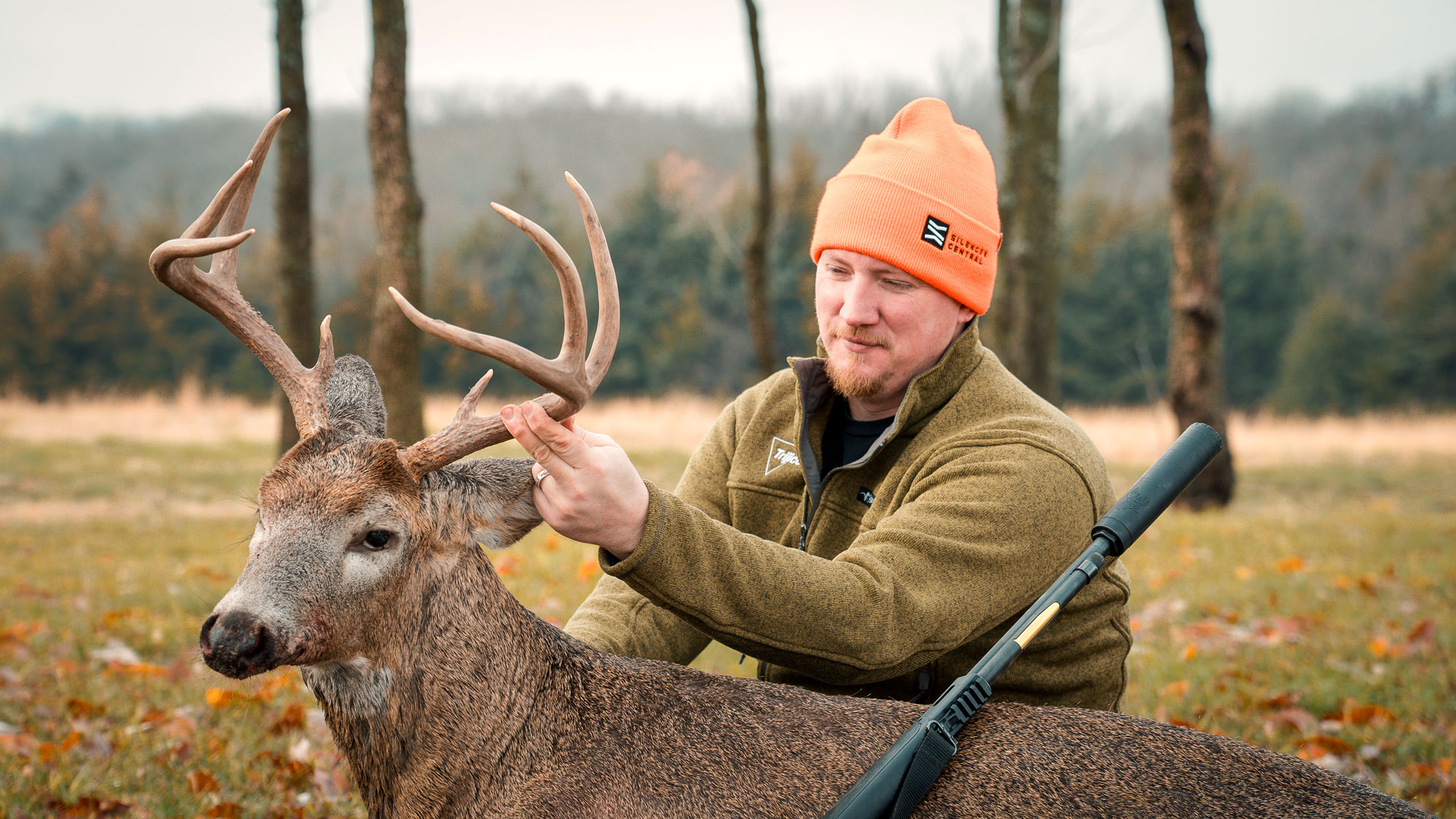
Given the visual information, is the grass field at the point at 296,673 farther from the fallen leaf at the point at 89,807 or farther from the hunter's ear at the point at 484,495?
the hunter's ear at the point at 484,495

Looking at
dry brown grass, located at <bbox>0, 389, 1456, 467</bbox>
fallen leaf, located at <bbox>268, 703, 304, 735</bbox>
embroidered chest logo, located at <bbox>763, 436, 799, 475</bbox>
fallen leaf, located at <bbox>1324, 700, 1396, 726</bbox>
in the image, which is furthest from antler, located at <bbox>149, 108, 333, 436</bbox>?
dry brown grass, located at <bbox>0, 389, 1456, 467</bbox>

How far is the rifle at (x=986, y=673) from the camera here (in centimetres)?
205

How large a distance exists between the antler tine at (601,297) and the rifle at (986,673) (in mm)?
975

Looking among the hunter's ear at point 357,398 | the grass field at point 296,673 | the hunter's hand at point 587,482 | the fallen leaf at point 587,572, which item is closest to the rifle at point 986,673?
the hunter's hand at point 587,482

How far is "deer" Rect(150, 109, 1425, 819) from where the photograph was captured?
214 centimetres

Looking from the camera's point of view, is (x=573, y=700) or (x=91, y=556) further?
(x=91, y=556)

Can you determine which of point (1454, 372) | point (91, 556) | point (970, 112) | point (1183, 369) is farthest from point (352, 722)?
point (970, 112)

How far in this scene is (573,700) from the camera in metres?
2.47

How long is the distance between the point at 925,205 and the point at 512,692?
5.68ft

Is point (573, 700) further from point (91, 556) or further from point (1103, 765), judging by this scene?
point (91, 556)

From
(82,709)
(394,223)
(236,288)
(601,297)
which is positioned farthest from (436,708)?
(394,223)

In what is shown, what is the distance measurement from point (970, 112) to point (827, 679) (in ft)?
185

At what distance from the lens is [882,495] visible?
279 cm

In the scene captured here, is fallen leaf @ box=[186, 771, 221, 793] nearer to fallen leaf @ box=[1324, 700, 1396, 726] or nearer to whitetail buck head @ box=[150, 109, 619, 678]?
whitetail buck head @ box=[150, 109, 619, 678]
